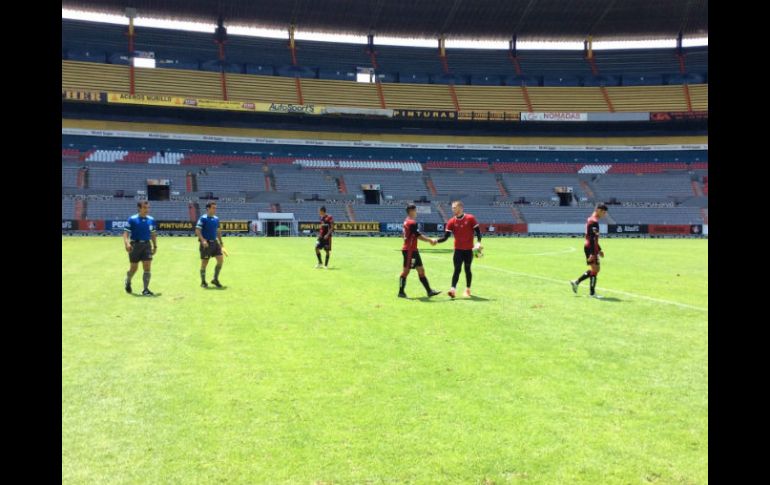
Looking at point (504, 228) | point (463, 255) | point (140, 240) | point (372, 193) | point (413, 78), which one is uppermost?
point (413, 78)

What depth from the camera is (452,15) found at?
204ft

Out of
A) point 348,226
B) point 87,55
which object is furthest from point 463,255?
point 87,55

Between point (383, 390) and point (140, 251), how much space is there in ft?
32.6

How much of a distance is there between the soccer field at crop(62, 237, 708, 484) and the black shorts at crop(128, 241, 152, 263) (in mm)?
1459

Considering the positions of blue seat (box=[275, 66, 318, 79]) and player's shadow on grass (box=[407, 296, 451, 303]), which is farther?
blue seat (box=[275, 66, 318, 79])

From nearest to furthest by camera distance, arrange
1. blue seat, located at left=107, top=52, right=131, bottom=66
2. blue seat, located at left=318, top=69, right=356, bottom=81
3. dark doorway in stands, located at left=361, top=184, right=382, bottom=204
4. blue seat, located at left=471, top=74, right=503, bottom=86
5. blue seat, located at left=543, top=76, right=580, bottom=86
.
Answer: dark doorway in stands, located at left=361, top=184, right=382, bottom=204
blue seat, located at left=107, top=52, right=131, bottom=66
blue seat, located at left=318, top=69, right=356, bottom=81
blue seat, located at left=471, top=74, right=503, bottom=86
blue seat, located at left=543, top=76, right=580, bottom=86

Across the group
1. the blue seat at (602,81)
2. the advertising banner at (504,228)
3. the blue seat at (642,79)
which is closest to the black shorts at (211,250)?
the advertising banner at (504,228)

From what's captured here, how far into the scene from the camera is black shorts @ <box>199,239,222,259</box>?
14742 millimetres

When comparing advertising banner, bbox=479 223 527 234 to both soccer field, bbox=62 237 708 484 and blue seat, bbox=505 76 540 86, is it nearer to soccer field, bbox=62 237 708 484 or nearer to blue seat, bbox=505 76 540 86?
blue seat, bbox=505 76 540 86

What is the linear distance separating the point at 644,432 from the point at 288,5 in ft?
207

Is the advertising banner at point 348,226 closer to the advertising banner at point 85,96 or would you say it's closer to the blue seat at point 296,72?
the advertising banner at point 85,96

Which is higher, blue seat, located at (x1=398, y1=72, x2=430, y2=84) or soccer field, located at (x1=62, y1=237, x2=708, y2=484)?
blue seat, located at (x1=398, y1=72, x2=430, y2=84)

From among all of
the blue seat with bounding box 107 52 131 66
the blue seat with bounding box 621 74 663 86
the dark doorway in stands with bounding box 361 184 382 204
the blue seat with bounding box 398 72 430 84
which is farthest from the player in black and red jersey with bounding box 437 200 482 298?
the blue seat with bounding box 621 74 663 86

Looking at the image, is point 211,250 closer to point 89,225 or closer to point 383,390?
point 383,390
